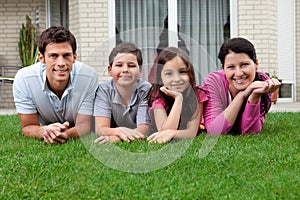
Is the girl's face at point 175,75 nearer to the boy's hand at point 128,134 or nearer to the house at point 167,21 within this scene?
the boy's hand at point 128,134

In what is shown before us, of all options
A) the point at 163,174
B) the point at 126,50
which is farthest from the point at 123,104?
the point at 163,174

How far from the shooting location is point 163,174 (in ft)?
8.94

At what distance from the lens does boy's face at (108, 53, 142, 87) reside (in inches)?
137

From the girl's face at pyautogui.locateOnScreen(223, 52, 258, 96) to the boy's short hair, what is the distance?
72 cm

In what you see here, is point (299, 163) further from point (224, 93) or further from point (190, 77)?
point (224, 93)

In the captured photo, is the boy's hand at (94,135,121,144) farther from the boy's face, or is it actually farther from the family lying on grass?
the boy's face

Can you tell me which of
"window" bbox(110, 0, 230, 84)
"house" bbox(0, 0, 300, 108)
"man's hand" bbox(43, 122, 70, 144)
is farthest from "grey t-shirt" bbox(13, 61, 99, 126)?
Result: "window" bbox(110, 0, 230, 84)

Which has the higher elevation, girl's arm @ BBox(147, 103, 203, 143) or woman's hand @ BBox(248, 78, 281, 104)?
woman's hand @ BBox(248, 78, 281, 104)

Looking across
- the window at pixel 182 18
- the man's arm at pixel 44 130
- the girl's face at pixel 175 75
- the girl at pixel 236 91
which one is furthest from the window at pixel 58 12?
the girl's face at pixel 175 75

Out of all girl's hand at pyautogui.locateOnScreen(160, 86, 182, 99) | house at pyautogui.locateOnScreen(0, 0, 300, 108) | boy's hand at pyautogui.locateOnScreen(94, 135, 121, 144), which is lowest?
boy's hand at pyautogui.locateOnScreen(94, 135, 121, 144)

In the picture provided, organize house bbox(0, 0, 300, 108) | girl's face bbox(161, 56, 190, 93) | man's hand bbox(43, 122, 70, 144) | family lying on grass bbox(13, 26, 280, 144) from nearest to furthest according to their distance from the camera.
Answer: girl's face bbox(161, 56, 190, 93) → family lying on grass bbox(13, 26, 280, 144) → man's hand bbox(43, 122, 70, 144) → house bbox(0, 0, 300, 108)

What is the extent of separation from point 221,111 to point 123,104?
762 mm

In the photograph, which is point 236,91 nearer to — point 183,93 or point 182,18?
point 183,93

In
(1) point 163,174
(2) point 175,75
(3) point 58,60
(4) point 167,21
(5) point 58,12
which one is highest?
(5) point 58,12
